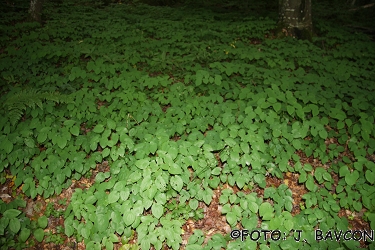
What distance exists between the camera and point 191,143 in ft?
10.4

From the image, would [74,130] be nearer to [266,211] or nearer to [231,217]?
[231,217]

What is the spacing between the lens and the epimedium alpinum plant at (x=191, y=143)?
2.71 metres

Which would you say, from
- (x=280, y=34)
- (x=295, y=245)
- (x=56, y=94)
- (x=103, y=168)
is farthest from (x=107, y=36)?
(x=295, y=245)

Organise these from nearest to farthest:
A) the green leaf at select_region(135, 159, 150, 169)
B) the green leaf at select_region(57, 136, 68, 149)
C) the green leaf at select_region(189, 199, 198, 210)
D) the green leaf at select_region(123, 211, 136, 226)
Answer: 1. the green leaf at select_region(123, 211, 136, 226)
2. the green leaf at select_region(135, 159, 150, 169)
3. the green leaf at select_region(189, 199, 198, 210)
4. the green leaf at select_region(57, 136, 68, 149)

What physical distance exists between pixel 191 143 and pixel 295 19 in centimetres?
740

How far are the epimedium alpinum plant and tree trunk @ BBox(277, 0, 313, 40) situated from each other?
1.73 m

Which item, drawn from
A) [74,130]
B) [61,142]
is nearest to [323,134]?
[74,130]

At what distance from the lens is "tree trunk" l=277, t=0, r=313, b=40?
25.0 feet

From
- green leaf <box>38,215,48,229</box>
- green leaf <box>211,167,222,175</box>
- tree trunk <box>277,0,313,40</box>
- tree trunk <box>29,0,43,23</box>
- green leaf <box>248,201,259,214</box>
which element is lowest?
green leaf <box>38,215,48,229</box>

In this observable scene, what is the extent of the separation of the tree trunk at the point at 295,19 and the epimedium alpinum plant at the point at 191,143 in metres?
1.73

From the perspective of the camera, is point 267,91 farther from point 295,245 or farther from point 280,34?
point 280,34

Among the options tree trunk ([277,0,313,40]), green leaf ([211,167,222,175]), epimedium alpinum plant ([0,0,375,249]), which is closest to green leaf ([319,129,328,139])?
epimedium alpinum plant ([0,0,375,249])

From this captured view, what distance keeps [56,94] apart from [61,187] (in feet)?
6.53

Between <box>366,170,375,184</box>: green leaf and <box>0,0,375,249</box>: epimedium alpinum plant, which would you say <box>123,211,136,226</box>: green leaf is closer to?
<box>0,0,375,249</box>: epimedium alpinum plant
